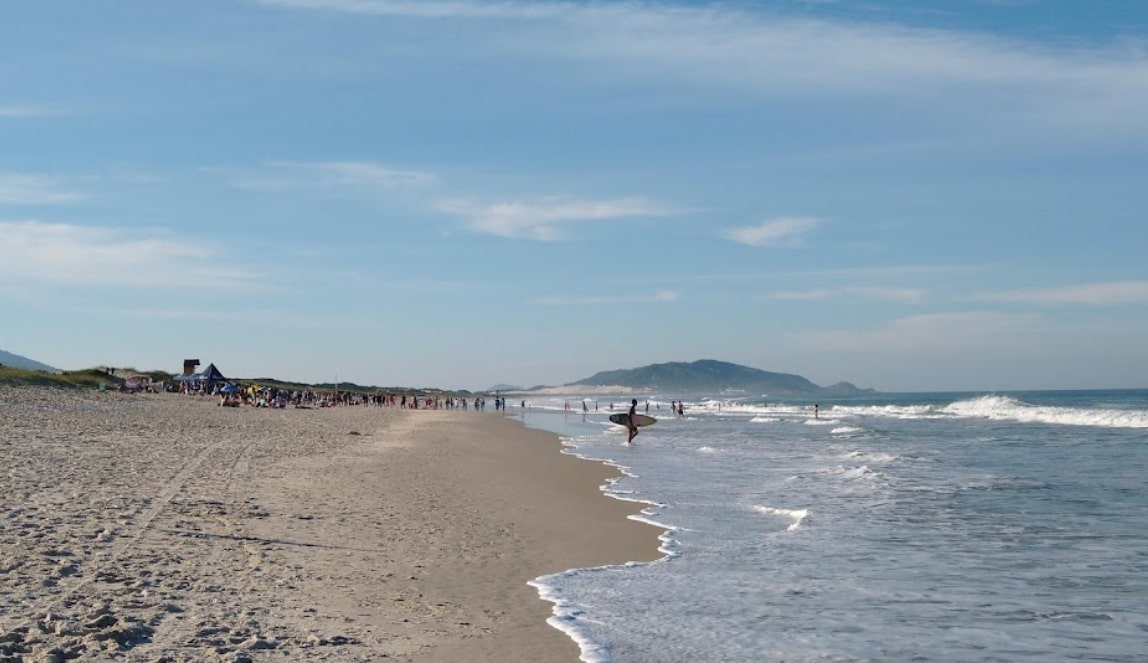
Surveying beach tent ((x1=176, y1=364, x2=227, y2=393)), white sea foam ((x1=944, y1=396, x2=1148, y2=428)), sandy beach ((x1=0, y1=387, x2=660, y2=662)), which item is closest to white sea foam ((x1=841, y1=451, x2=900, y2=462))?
sandy beach ((x1=0, y1=387, x2=660, y2=662))

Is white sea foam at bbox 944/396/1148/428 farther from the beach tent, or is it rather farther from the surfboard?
the beach tent

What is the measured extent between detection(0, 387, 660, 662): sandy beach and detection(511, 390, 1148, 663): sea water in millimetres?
863

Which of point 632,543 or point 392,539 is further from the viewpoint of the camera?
point 632,543

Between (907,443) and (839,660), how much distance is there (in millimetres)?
29871

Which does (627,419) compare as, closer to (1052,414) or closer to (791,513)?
(791,513)

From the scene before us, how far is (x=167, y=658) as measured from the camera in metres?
6.01

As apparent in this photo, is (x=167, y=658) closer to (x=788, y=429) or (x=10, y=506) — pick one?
(x=10, y=506)

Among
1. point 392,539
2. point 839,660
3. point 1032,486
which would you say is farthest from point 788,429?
point 839,660

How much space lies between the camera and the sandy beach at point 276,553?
6703 mm

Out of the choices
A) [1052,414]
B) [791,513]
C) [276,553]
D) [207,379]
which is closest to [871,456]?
[791,513]

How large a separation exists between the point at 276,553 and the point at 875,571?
6.50 m

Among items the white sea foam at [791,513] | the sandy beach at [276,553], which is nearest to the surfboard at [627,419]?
the sandy beach at [276,553]

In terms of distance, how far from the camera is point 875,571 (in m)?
10.5

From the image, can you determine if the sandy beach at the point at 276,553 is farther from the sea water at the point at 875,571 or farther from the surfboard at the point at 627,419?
the surfboard at the point at 627,419
